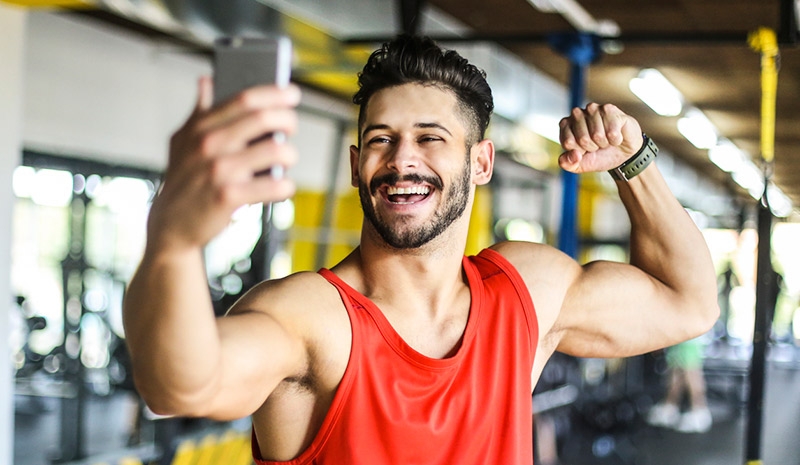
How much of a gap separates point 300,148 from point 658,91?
339 cm

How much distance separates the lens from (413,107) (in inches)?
61.7

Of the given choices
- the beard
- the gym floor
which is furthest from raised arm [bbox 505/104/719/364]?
the gym floor

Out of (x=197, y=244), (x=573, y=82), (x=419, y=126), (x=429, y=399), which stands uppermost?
(x=573, y=82)

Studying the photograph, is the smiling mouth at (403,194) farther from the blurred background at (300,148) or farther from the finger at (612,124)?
the blurred background at (300,148)

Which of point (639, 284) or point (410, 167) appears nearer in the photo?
point (410, 167)

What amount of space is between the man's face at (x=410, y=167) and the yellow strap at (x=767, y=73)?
43.4 inches

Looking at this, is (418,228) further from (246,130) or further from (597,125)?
(246,130)

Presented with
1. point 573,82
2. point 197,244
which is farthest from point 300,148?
point 197,244

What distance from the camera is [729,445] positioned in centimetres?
791

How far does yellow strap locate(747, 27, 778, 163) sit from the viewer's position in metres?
2.29

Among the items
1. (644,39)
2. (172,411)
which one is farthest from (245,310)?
(644,39)

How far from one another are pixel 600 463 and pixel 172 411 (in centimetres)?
642

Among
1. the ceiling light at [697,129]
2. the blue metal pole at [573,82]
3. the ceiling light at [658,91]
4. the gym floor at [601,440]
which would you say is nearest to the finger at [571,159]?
the blue metal pole at [573,82]

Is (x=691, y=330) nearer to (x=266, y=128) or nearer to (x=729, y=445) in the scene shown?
(x=266, y=128)
